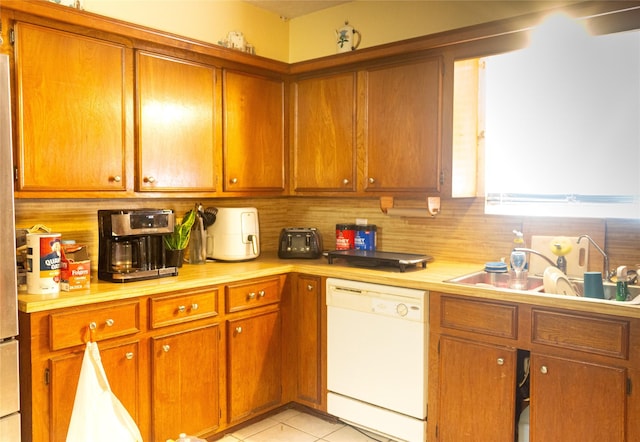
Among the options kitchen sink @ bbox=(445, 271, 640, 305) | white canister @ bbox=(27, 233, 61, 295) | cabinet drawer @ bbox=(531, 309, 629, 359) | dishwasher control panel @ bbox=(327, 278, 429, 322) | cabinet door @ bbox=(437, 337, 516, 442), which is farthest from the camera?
dishwasher control panel @ bbox=(327, 278, 429, 322)

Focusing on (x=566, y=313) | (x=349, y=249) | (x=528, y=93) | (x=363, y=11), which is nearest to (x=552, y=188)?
(x=528, y=93)

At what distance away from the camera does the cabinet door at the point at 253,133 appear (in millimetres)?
3143

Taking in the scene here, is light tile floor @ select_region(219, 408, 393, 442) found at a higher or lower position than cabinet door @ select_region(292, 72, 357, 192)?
lower

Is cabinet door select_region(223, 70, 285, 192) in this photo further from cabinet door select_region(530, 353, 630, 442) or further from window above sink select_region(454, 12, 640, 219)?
cabinet door select_region(530, 353, 630, 442)

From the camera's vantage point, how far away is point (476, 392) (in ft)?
8.05

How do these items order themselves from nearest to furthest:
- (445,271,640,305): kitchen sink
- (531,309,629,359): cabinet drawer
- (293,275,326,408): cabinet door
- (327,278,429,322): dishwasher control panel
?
(531,309,629,359): cabinet drawer, (445,271,640,305): kitchen sink, (327,278,429,322): dishwasher control panel, (293,275,326,408): cabinet door

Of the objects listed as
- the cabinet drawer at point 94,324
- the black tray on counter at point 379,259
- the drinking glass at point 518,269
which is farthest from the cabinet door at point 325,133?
the cabinet drawer at point 94,324

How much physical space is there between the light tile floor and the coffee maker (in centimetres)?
96

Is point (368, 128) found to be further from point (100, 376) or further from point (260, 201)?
point (100, 376)

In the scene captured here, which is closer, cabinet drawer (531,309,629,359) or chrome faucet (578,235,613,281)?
cabinet drawer (531,309,629,359)

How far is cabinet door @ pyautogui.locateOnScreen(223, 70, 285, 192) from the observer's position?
3143 mm

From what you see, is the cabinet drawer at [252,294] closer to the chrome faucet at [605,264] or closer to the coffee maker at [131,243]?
the coffee maker at [131,243]

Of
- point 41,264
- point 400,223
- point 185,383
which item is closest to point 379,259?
point 400,223

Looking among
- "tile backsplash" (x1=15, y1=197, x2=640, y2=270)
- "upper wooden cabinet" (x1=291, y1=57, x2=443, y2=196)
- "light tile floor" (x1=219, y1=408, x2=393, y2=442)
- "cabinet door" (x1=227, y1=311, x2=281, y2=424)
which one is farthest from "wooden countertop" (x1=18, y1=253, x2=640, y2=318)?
"light tile floor" (x1=219, y1=408, x2=393, y2=442)
